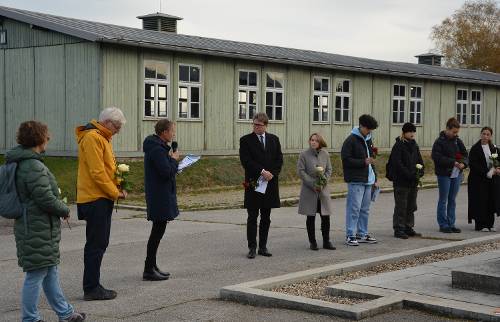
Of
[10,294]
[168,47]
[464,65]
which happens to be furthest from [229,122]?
[464,65]

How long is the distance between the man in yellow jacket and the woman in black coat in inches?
326

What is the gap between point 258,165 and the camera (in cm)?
1135

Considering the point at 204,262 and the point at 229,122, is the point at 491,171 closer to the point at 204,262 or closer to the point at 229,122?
the point at 204,262

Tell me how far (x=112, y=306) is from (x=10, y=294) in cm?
132

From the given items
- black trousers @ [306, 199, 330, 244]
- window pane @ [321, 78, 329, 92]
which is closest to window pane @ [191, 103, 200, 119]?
window pane @ [321, 78, 329, 92]

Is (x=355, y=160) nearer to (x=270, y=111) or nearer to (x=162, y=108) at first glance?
(x=162, y=108)

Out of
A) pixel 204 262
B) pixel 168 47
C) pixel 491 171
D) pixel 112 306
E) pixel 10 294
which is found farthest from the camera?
pixel 168 47

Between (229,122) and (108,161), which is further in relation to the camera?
(229,122)

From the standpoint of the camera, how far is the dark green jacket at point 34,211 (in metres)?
6.99

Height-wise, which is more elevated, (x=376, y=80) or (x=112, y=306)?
(x=376, y=80)

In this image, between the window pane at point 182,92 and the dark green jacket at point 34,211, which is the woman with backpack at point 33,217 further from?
the window pane at point 182,92

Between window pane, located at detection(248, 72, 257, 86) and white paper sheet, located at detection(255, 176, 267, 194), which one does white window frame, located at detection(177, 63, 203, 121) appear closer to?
window pane, located at detection(248, 72, 257, 86)

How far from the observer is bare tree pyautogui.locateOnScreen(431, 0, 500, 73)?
72312mm

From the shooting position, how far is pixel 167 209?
9.38 metres
